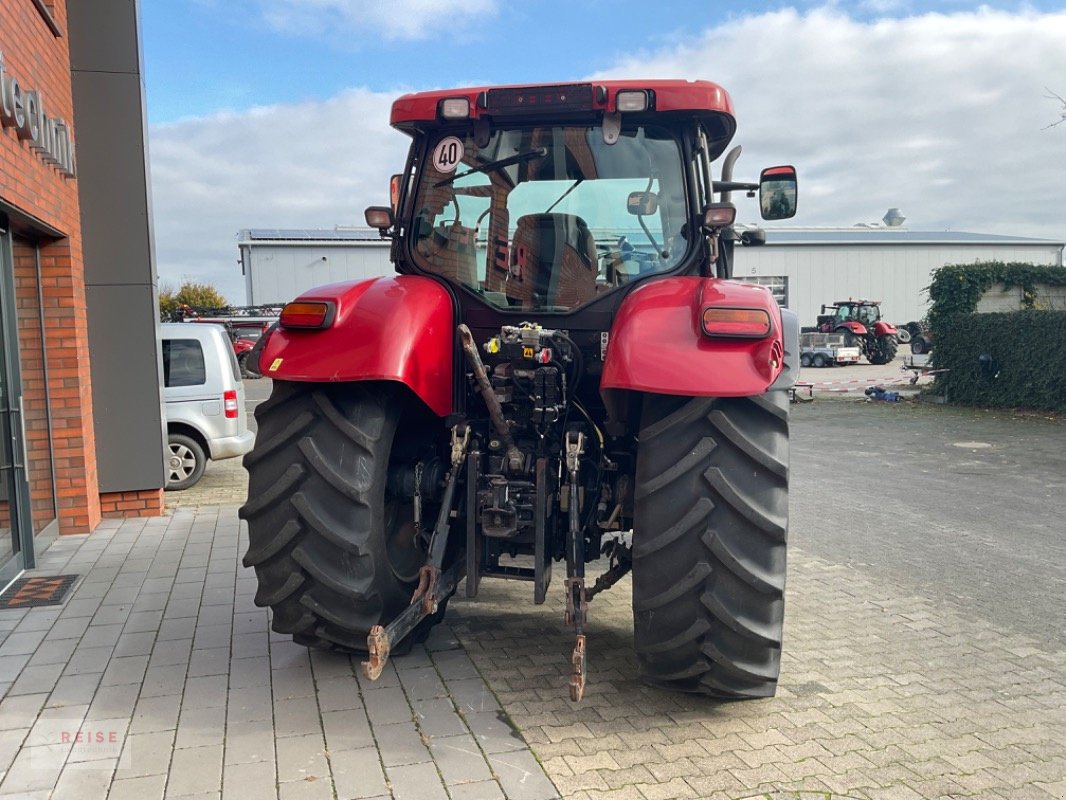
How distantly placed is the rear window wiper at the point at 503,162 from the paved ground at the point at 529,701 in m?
2.30

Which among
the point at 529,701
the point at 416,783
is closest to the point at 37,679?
the point at 416,783

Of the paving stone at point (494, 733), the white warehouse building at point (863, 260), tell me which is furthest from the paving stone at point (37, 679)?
the white warehouse building at point (863, 260)

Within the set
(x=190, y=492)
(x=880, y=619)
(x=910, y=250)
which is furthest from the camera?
(x=910, y=250)

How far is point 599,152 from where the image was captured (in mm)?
4098

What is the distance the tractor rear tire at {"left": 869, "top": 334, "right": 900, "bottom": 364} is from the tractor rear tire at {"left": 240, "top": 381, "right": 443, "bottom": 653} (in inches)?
1075

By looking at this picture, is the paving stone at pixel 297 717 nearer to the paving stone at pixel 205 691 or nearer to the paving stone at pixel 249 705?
the paving stone at pixel 249 705

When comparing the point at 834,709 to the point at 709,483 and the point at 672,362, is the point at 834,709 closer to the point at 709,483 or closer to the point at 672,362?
the point at 709,483

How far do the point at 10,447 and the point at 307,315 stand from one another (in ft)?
11.4

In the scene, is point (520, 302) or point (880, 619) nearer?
point (520, 302)

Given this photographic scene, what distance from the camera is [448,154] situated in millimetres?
4297

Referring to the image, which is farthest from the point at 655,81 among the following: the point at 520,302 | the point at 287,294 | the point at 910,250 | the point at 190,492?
the point at 910,250

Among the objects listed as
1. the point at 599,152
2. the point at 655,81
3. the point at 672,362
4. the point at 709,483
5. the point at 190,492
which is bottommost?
the point at 190,492

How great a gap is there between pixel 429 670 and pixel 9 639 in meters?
2.31

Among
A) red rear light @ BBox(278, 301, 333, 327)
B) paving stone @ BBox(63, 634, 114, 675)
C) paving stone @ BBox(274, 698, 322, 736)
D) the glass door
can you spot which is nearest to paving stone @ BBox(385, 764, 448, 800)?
paving stone @ BBox(274, 698, 322, 736)
